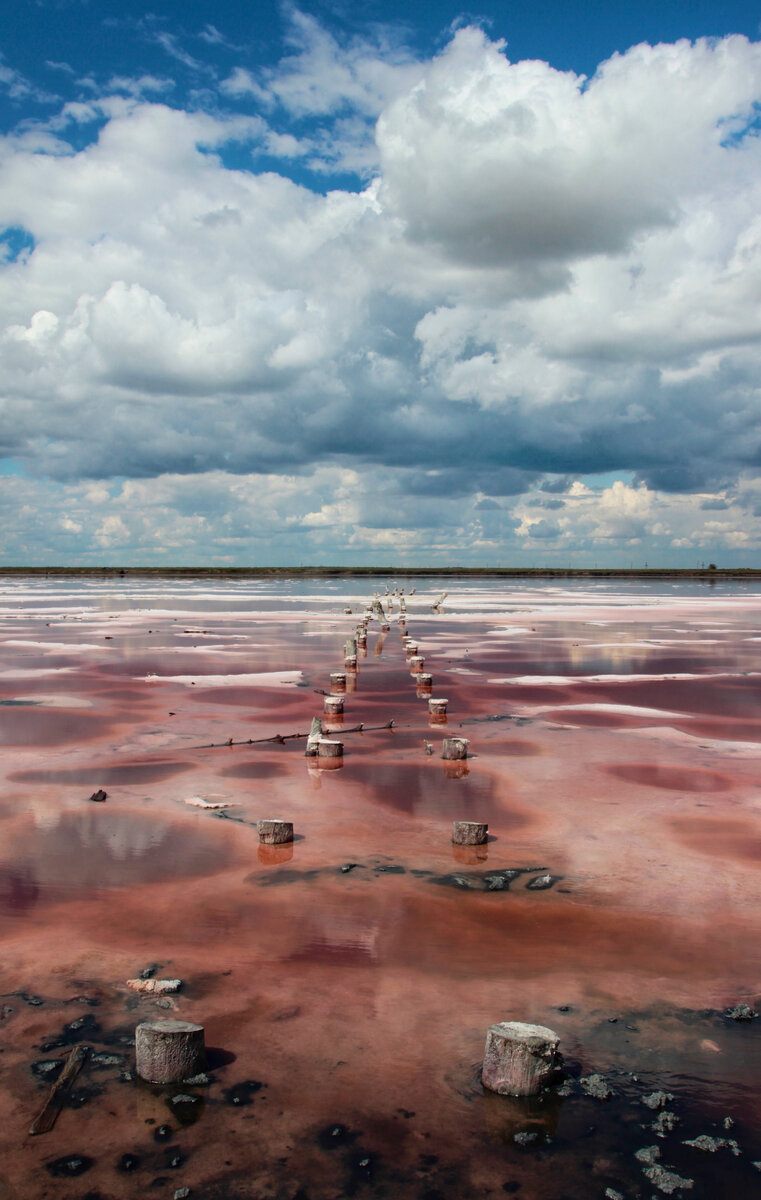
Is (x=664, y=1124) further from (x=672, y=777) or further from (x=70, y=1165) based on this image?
(x=672, y=777)

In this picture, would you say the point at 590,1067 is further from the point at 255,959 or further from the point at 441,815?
the point at 441,815

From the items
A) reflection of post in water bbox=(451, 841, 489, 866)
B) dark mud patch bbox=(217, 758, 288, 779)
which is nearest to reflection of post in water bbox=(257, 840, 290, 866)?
reflection of post in water bbox=(451, 841, 489, 866)

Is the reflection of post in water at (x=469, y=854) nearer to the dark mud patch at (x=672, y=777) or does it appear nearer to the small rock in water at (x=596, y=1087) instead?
the small rock in water at (x=596, y=1087)

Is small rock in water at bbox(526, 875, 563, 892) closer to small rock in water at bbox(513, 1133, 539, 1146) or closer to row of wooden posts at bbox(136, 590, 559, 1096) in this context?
row of wooden posts at bbox(136, 590, 559, 1096)

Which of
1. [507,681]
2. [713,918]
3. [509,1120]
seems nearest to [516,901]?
[713,918]

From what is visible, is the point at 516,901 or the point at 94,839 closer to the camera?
the point at 516,901

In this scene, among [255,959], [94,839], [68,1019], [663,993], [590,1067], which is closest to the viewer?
[590,1067]
